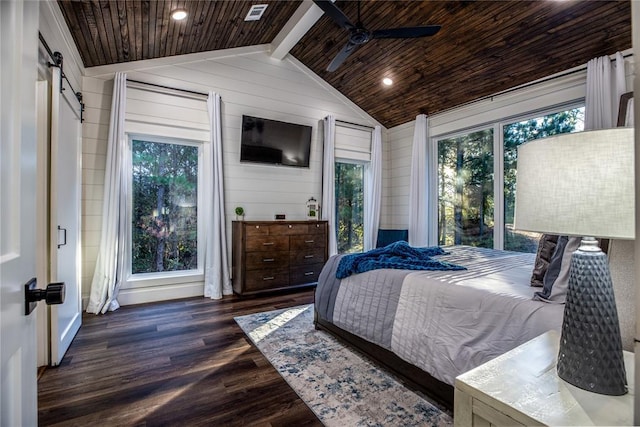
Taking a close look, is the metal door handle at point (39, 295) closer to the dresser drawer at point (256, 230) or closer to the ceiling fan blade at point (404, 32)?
the ceiling fan blade at point (404, 32)

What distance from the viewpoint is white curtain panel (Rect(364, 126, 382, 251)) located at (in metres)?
5.61

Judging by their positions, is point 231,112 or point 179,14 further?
point 231,112

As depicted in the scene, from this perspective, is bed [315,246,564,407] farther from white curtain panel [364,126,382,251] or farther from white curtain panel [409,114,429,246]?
white curtain panel [364,126,382,251]

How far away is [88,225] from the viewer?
3.63 meters

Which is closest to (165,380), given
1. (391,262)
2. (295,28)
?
(391,262)

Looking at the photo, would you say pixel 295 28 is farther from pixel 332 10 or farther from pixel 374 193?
pixel 374 193

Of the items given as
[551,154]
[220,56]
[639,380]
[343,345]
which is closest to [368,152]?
[220,56]

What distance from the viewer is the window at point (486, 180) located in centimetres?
389

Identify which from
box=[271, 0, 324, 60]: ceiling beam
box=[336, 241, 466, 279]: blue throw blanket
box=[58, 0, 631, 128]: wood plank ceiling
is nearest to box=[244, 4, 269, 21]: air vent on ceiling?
box=[58, 0, 631, 128]: wood plank ceiling

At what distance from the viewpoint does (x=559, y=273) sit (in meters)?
1.58

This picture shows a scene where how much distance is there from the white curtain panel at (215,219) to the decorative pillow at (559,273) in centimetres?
355

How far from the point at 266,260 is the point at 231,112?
2.15 meters

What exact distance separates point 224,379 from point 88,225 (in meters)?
2.70

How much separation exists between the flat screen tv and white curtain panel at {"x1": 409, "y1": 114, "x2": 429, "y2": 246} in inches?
69.9
